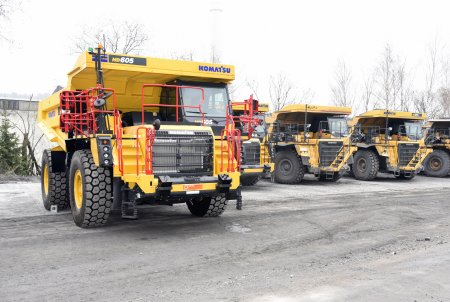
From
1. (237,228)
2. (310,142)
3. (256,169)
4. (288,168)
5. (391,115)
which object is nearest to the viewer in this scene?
(237,228)

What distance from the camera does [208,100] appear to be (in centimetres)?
840

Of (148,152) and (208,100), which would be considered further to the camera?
(208,100)

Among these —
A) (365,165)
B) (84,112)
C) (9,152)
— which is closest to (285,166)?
(365,165)

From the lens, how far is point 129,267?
18.2 ft

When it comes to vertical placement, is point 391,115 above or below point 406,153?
above

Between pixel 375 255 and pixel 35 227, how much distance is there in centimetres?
544

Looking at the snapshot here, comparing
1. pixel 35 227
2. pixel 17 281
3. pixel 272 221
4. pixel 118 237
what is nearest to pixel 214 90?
pixel 272 221

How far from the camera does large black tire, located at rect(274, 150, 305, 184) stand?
1633 cm

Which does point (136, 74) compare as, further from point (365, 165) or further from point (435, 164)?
point (435, 164)

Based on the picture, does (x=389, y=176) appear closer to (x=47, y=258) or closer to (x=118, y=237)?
(x=118, y=237)

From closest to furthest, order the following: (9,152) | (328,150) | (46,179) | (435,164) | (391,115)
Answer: (46,179)
(328,150)
(9,152)
(391,115)
(435,164)

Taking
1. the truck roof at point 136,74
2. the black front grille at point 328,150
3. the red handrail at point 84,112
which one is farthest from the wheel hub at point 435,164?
the red handrail at point 84,112

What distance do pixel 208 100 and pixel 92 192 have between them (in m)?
2.62

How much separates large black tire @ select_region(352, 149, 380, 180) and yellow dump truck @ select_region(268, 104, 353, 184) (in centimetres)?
145
